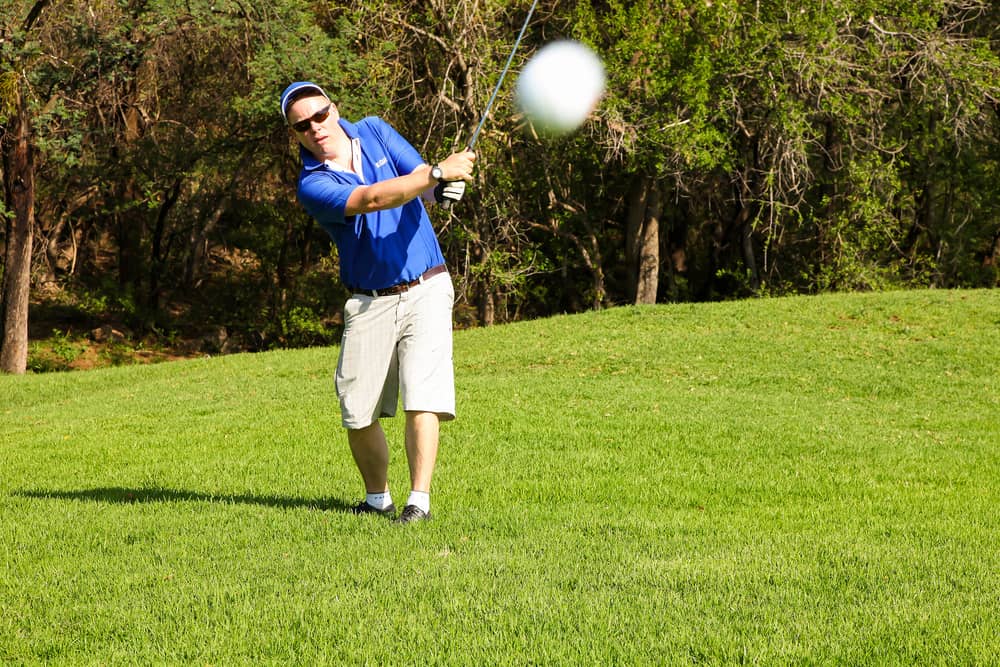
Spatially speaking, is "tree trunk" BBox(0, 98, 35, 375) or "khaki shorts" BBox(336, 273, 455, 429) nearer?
"khaki shorts" BBox(336, 273, 455, 429)

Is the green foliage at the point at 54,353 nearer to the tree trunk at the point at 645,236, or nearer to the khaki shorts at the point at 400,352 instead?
the tree trunk at the point at 645,236

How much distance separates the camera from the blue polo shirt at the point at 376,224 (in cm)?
542

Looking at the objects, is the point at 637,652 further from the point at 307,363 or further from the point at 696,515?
the point at 307,363

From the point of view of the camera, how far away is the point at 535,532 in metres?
5.48

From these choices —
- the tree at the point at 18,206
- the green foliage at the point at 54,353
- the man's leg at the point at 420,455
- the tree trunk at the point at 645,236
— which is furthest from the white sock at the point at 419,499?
the green foliage at the point at 54,353

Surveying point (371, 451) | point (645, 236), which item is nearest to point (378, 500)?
point (371, 451)

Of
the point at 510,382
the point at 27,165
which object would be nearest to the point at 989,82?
the point at 510,382

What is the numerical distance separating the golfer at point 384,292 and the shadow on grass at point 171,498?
0.74m

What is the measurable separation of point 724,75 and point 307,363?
33.0 feet

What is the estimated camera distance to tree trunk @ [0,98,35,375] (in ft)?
66.8

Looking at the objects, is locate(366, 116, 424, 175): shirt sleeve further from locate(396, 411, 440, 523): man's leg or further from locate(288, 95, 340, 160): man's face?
locate(396, 411, 440, 523): man's leg

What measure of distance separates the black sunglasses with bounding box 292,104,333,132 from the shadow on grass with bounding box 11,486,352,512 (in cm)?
206

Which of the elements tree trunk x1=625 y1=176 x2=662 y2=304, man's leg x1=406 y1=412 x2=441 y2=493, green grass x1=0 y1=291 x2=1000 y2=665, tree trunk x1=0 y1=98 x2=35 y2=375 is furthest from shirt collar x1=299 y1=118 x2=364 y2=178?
tree trunk x1=625 y1=176 x2=662 y2=304

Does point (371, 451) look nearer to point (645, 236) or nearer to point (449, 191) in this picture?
point (449, 191)
